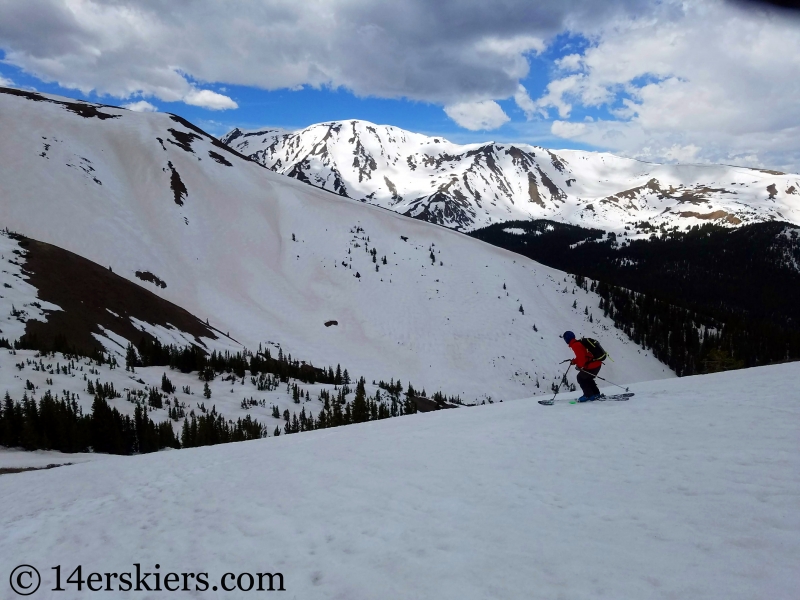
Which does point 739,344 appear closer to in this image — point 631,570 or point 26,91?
point 631,570

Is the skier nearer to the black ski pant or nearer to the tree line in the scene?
the black ski pant

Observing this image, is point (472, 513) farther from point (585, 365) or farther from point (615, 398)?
point (615, 398)

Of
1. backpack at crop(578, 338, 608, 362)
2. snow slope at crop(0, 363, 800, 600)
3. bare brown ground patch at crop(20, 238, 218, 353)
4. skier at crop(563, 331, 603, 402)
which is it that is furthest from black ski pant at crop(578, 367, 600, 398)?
bare brown ground patch at crop(20, 238, 218, 353)

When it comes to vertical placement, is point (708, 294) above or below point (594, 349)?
above

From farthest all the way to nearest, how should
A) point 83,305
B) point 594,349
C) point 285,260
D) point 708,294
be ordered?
point 708,294, point 285,260, point 83,305, point 594,349

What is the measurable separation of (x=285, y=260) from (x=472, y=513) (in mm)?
43303

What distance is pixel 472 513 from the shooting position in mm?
5102

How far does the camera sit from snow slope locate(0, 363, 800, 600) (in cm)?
372

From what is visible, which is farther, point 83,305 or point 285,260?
point 285,260

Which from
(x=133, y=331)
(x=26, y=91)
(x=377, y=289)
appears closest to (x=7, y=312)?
(x=133, y=331)

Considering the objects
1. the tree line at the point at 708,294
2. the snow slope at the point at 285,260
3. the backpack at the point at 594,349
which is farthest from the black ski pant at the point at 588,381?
the snow slope at the point at 285,260

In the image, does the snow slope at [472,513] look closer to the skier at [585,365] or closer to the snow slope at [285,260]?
Result: the skier at [585,365]

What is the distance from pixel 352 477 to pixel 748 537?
4911 mm

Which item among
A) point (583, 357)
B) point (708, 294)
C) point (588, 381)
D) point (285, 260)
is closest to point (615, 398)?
point (588, 381)
